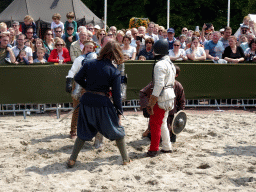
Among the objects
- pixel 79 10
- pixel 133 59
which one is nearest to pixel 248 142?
pixel 133 59

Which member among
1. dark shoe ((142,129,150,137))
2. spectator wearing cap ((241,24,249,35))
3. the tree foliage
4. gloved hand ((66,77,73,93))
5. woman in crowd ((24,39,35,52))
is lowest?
dark shoe ((142,129,150,137))

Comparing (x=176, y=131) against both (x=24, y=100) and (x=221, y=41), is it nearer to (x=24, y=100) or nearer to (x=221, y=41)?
(x=24, y=100)

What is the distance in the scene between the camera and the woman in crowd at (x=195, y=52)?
35.7ft

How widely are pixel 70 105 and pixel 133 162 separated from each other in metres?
4.42

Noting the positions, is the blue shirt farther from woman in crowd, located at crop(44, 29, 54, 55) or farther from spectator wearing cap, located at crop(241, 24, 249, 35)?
spectator wearing cap, located at crop(241, 24, 249, 35)

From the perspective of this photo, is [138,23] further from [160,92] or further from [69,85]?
[160,92]

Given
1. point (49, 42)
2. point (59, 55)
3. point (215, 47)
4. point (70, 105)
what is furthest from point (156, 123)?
point (49, 42)

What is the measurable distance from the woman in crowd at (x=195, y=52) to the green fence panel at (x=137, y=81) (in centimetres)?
38

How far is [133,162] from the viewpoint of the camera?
6.03 m

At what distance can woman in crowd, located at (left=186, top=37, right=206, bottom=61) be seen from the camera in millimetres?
10891

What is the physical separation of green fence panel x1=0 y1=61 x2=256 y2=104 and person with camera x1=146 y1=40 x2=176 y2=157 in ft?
13.0

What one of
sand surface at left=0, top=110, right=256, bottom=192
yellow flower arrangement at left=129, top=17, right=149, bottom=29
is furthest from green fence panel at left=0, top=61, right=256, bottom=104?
yellow flower arrangement at left=129, top=17, right=149, bottom=29

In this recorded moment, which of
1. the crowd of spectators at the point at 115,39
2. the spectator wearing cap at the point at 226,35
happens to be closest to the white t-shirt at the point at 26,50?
the crowd of spectators at the point at 115,39

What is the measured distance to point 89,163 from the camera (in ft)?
19.7
